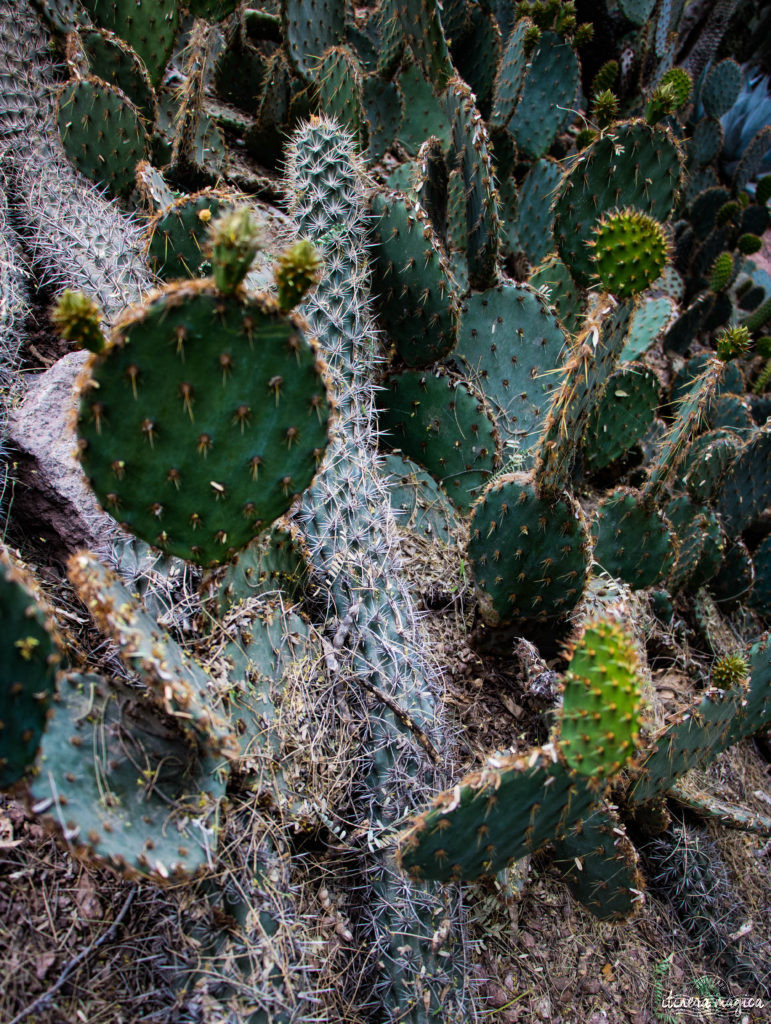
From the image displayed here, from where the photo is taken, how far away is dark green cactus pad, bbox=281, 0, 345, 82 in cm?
334

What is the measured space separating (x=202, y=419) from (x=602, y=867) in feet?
5.90

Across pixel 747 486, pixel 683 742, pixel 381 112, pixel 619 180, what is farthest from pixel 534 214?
pixel 683 742

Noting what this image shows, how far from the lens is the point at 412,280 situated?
2607 millimetres

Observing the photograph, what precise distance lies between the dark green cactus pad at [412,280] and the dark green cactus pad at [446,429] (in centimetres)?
16

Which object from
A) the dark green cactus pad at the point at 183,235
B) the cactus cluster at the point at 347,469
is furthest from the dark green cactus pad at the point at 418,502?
the dark green cactus pad at the point at 183,235

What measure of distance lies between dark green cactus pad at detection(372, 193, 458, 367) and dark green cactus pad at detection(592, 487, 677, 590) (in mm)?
985

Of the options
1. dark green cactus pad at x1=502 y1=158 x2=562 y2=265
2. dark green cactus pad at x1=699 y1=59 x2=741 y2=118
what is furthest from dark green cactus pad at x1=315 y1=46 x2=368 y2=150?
dark green cactus pad at x1=699 y1=59 x2=741 y2=118

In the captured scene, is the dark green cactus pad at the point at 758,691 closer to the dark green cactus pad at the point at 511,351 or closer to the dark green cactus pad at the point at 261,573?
the dark green cactus pad at the point at 511,351

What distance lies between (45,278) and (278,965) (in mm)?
2307

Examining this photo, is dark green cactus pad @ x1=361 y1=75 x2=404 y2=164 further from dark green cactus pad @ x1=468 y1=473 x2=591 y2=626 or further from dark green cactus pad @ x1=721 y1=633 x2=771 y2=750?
dark green cactus pad @ x1=721 y1=633 x2=771 y2=750

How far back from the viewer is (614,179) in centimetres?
276

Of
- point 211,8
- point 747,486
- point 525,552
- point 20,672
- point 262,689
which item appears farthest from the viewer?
point 747,486

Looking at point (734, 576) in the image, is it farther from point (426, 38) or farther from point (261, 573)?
point (426, 38)

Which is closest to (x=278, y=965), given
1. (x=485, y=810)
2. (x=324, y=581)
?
(x=485, y=810)
